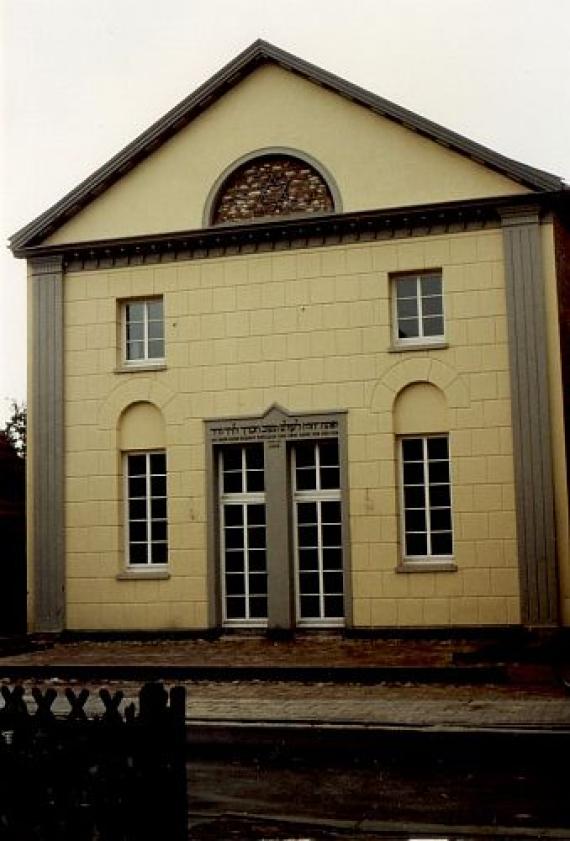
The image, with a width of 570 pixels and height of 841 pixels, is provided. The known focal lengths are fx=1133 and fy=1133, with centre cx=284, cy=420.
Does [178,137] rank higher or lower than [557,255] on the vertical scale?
higher

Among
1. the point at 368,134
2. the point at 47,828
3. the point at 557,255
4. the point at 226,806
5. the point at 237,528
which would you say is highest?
the point at 368,134

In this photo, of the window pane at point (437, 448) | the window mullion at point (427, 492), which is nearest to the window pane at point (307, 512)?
the window mullion at point (427, 492)

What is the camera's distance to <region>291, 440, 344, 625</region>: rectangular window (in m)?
19.5

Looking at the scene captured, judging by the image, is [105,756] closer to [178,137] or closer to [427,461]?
[427,461]

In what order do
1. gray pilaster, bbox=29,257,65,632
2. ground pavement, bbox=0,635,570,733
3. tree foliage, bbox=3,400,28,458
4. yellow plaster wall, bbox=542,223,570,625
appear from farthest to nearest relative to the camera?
tree foliage, bbox=3,400,28,458 < gray pilaster, bbox=29,257,65,632 < yellow plaster wall, bbox=542,223,570,625 < ground pavement, bbox=0,635,570,733

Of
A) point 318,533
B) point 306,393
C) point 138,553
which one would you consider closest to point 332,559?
point 318,533

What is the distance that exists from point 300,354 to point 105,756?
1595 cm

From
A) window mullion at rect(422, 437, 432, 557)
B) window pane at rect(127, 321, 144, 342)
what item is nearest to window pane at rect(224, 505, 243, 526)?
window mullion at rect(422, 437, 432, 557)

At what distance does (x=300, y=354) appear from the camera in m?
19.7

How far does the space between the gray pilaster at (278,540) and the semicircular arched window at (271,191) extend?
13.6 ft

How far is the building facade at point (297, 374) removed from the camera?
1853 centimetres

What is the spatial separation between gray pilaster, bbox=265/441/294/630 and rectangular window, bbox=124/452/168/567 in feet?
6.46

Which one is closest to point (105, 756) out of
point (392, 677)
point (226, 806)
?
point (226, 806)

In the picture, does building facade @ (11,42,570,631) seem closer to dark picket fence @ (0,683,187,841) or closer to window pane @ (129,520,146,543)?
window pane @ (129,520,146,543)
